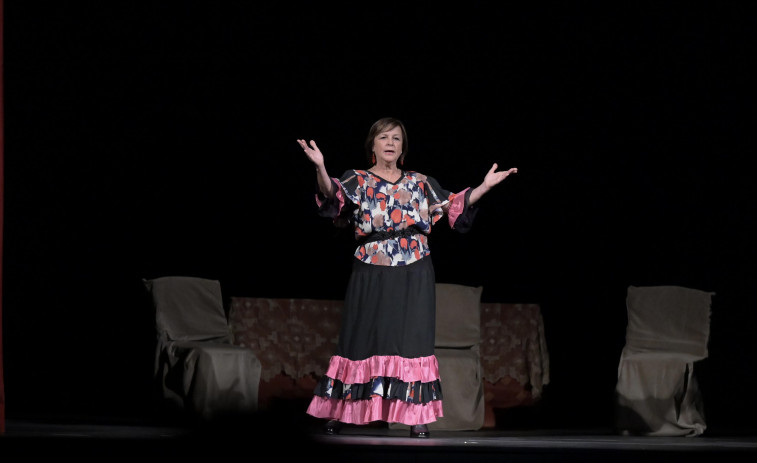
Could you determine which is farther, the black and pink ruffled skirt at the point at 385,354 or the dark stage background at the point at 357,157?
the dark stage background at the point at 357,157

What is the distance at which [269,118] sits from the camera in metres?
5.82

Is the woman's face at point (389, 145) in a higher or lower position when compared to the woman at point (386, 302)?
higher

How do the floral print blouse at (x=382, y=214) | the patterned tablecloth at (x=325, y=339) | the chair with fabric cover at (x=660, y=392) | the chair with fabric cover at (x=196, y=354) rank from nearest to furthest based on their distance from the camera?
the floral print blouse at (x=382, y=214) < the chair with fabric cover at (x=196, y=354) < the chair with fabric cover at (x=660, y=392) < the patterned tablecloth at (x=325, y=339)

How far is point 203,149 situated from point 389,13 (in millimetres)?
1304

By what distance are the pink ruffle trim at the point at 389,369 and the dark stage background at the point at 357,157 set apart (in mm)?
1736

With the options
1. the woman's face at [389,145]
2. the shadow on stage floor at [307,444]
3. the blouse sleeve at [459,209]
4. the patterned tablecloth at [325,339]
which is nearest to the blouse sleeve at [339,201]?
the woman's face at [389,145]

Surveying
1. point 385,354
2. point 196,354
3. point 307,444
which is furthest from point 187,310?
point 307,444

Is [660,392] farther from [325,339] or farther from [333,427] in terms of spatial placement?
[325,339]

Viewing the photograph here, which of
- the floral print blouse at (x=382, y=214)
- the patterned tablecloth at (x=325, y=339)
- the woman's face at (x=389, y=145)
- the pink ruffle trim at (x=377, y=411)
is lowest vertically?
the pink ruffle trim at (x=377, y=411)

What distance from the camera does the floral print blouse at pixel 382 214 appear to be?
4.21 m

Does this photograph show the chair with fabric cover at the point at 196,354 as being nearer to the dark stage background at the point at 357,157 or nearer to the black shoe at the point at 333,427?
the black shoe at the point at 333,427

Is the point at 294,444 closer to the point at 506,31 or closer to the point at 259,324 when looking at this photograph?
the point at 259,324

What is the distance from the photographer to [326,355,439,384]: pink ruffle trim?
4.12m

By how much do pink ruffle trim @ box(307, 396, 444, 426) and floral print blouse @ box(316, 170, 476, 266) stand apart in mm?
572
